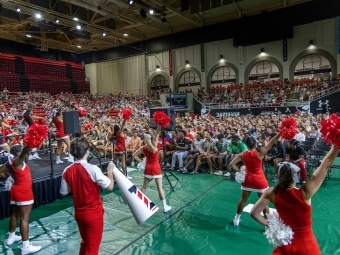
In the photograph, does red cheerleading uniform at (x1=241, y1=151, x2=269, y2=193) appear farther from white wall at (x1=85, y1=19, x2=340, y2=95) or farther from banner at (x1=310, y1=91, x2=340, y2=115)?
white wall at (x1=85, y1=19, x2=340, y2=95)

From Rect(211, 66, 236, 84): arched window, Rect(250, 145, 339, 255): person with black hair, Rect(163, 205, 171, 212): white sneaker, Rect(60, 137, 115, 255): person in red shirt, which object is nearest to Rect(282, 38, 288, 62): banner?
Rect(211, 66, 236, 84): arched window

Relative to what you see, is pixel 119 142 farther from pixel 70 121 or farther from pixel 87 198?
pixel 87 198

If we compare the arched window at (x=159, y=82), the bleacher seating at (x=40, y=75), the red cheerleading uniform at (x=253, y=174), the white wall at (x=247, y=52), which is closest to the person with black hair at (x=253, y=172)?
the red cheerleading uniform at (x=253, y=174)

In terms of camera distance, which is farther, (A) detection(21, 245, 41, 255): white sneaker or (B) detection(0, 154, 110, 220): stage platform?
(B) detection(0, 154, 110, 220): stage platform

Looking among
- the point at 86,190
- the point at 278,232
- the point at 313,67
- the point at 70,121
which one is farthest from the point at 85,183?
the point at 313,67

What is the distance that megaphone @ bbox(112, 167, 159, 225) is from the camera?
2.56m

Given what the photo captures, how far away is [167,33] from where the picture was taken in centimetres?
2736

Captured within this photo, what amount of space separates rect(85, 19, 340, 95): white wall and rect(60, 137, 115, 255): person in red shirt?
75.6 feet

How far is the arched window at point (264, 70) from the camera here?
24214 millimetres

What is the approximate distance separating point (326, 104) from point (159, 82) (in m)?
17.8

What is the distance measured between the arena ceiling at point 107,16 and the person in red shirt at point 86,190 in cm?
1763

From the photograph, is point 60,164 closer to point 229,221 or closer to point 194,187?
point 194,187

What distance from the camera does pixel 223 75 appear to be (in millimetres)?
26359

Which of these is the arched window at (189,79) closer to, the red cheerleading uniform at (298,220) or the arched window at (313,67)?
the arched window at (313,67)
